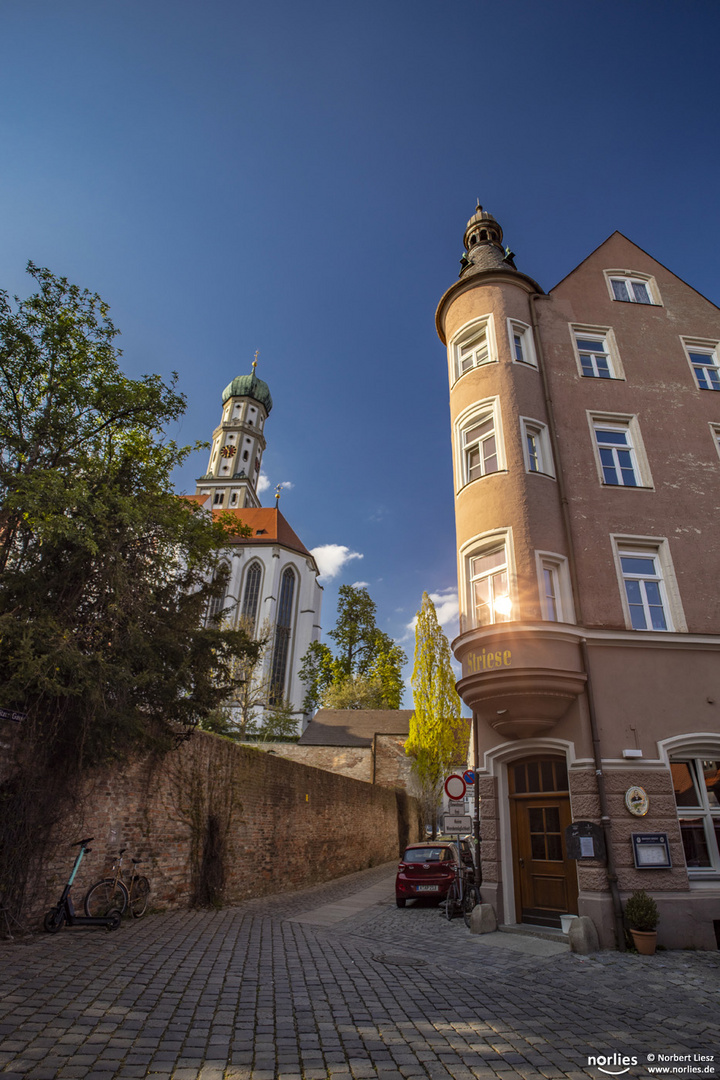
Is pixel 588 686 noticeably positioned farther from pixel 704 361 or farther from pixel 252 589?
pixel 252 589

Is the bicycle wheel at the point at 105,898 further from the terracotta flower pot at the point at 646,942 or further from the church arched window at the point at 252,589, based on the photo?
the church arched window at the point at 252,589

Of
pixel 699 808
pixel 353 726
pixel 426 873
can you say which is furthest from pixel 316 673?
pixel 699 808

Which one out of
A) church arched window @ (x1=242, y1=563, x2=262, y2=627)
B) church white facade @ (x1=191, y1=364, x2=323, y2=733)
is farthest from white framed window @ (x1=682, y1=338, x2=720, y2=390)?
church arched window @ (x1=242, y1=563, x2=262, y2=627)

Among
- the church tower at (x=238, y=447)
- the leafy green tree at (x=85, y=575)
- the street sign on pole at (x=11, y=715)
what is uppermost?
the church tower at (x=238, y=447)

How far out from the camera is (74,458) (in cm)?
1042

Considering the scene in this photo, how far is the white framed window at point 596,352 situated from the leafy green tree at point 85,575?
31.2 ft

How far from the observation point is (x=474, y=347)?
1492 cm

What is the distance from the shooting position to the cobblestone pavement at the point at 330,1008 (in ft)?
13.9

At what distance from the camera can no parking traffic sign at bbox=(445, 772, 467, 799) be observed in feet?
35.6

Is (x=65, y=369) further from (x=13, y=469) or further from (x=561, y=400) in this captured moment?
(x=561, y=400)

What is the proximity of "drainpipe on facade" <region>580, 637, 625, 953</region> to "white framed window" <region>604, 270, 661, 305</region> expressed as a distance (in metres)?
10.1

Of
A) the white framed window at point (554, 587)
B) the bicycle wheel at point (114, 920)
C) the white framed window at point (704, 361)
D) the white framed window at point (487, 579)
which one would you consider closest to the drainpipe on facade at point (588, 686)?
the white framed window at point (554, 587)

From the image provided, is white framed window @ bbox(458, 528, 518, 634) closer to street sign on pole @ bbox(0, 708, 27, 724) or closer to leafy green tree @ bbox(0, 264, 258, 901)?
leafy green tree @ bbox(0, 264, 258, 901)

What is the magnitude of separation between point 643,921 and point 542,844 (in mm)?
2141
